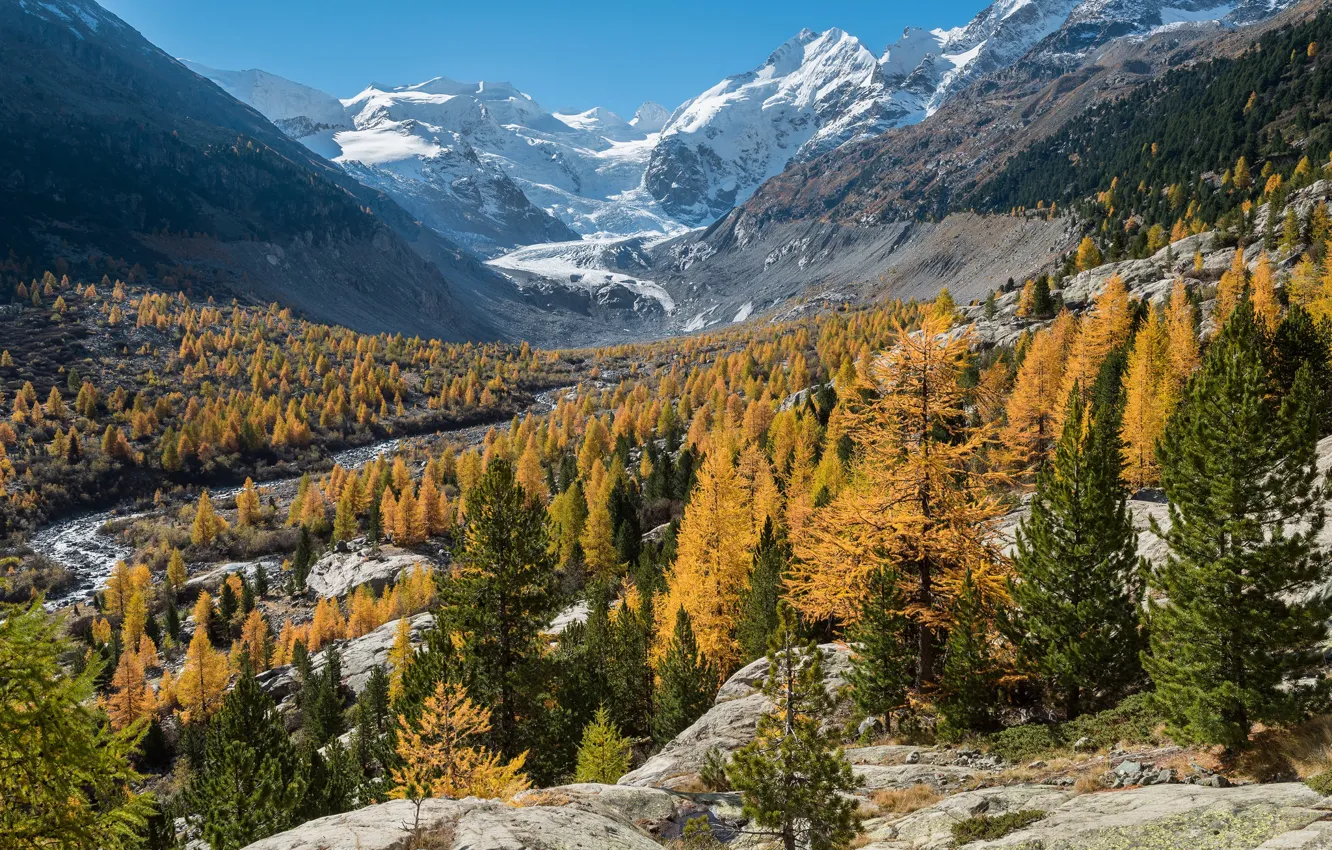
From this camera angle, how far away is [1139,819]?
10.1 m

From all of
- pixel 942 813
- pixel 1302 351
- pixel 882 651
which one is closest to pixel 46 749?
pixel 942 813

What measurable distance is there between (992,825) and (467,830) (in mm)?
8407

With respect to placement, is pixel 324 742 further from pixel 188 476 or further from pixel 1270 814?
pixel 188 476

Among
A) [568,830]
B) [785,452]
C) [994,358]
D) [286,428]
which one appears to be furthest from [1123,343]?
[286,428]

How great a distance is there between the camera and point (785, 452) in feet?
218

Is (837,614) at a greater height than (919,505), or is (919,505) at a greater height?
(919,505)

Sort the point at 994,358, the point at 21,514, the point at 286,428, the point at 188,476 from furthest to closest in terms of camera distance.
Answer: the point at 286,428
the point at 188,476
the point at 21,514
the point at 994,358

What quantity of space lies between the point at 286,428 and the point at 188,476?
2076cm

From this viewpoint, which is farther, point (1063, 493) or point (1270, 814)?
point (1063, 493)

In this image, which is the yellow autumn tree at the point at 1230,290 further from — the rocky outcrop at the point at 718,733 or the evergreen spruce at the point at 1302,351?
the rocky outcrop at the point at 718,733

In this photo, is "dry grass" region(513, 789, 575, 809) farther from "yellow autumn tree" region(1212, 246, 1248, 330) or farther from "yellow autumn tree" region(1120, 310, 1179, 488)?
"yellow autumn tree" region(1212, 246, 1248, 330)

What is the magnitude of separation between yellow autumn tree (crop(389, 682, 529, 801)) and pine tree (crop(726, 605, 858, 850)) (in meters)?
6.49

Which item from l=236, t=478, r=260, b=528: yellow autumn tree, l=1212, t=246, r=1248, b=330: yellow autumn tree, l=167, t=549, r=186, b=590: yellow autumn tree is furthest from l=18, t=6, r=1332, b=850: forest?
l=236, t=478, r=260, b=528: yellow autumn tree

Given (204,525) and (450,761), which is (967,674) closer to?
(450,761)
